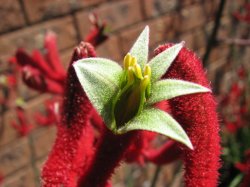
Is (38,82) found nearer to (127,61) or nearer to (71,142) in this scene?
(71,142)

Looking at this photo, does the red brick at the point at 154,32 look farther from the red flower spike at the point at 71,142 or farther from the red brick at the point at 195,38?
the red flower spike at the point at 71,142

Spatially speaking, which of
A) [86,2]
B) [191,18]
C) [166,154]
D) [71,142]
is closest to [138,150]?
[166,154]

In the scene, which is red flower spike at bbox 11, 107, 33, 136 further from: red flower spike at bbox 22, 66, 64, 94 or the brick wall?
red flower spike at bbox 22, 66, 64, 94

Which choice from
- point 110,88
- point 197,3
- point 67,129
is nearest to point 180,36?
point 197,3

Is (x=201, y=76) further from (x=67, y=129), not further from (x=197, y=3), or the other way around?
(x=197, y=3)

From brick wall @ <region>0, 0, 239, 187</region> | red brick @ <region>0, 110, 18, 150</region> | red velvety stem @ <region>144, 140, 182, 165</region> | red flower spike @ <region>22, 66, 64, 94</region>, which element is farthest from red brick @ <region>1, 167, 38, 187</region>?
red velvety stem @ <region>144, 140, 182, 165</region>

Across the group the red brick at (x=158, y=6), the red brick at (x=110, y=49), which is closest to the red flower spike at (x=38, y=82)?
the red brick at (x=110, y=49)

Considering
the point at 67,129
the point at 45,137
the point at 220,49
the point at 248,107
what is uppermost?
the point at 67,129
